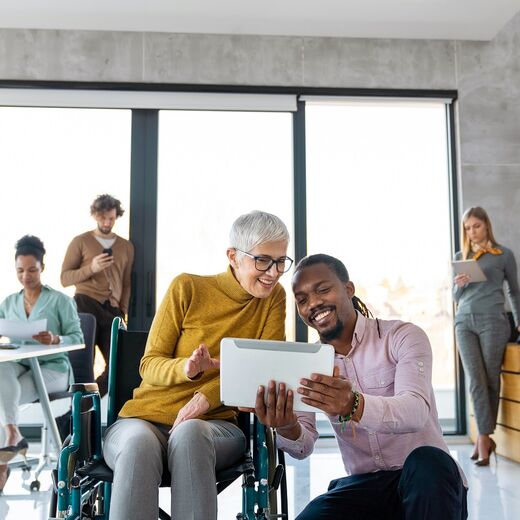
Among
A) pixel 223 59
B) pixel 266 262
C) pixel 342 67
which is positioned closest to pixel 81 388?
pixel 266 262

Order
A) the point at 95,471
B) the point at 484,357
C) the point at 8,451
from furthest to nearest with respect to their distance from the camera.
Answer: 1. the point at 484,357
2. the point at 8,451
3. the point at 95,471

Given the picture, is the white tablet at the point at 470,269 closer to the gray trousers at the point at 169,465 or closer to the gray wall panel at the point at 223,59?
the gray wall panel at the point at 223,59

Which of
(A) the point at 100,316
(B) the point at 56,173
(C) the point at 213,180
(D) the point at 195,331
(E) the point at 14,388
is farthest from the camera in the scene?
(C) the point at 213,180

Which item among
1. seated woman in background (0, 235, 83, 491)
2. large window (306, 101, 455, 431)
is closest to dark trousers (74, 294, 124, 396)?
seated woman in background (0, 235, 83, 491)

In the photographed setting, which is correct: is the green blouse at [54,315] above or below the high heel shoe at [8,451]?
above

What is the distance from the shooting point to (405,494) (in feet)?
4.55

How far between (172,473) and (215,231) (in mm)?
3036

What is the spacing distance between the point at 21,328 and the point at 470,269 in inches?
100

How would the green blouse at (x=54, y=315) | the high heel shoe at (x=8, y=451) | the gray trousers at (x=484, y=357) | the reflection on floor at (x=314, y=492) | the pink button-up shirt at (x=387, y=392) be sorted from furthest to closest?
the gray trousers at (x=484, y=357), the green blouse at (x=54, y=315), the high heel shoe at (x=8, y=451), the reflection on floor at (x=314, y=492), the pink button-up shirt at (x=387, y=392)

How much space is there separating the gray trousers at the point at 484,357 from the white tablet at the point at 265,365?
272cm

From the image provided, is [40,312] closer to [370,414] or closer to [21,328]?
[21,328]

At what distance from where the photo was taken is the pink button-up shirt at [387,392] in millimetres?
1442

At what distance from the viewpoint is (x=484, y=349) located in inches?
153

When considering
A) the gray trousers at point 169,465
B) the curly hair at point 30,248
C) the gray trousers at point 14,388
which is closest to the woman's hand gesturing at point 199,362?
the gray trousers at point 169,465
